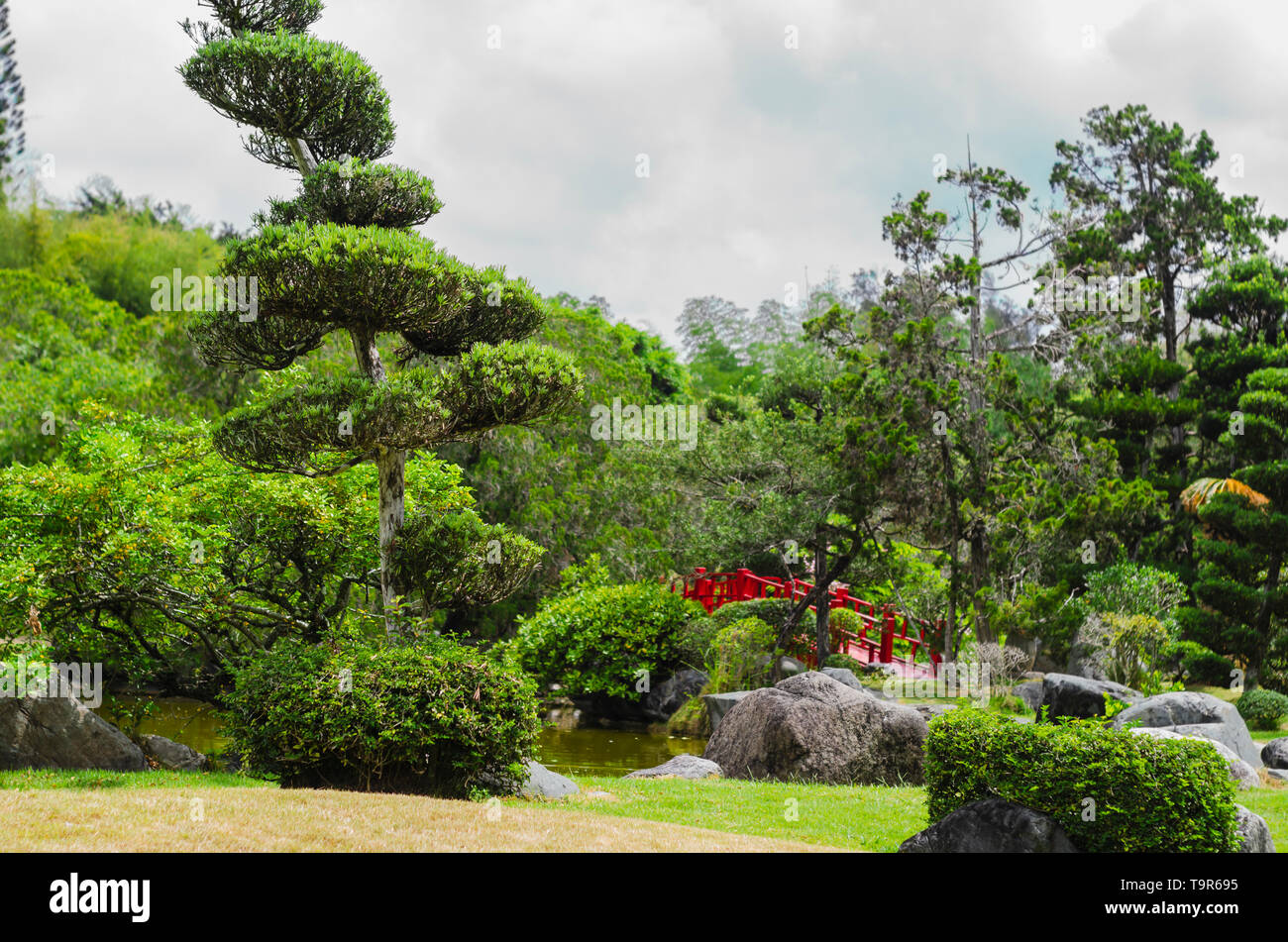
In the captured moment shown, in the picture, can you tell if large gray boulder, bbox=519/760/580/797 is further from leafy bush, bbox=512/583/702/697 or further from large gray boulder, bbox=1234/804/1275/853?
leafy bush, bbox=512/583/702/697

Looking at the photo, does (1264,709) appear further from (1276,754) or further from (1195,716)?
(1195,716)

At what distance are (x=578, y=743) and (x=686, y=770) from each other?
6546 millimetres

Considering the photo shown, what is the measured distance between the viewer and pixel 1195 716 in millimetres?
13391

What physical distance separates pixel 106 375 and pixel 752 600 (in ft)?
55.3

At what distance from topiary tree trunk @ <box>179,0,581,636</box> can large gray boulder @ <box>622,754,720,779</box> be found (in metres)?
3.13

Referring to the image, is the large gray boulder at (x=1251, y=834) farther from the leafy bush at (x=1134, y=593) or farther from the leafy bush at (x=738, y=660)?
the leafy bush at (x=1134, y=593)

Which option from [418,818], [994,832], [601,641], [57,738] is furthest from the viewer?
[601,641]

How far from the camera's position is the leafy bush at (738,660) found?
20.2 metres

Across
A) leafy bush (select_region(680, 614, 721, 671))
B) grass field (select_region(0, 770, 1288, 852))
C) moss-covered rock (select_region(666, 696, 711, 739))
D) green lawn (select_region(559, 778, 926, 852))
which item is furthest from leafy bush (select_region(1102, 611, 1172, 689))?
green lawn (select_region(559, 778, 926, 852))

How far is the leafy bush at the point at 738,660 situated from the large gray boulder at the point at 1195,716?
7.87 m

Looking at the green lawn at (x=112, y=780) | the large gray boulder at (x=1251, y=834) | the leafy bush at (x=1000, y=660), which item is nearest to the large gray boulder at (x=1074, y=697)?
the leafy bush at (x=1000, y=660)

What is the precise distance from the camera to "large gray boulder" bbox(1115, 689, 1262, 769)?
13.3m

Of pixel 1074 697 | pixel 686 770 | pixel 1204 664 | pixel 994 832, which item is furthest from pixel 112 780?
pixel 1204 664
